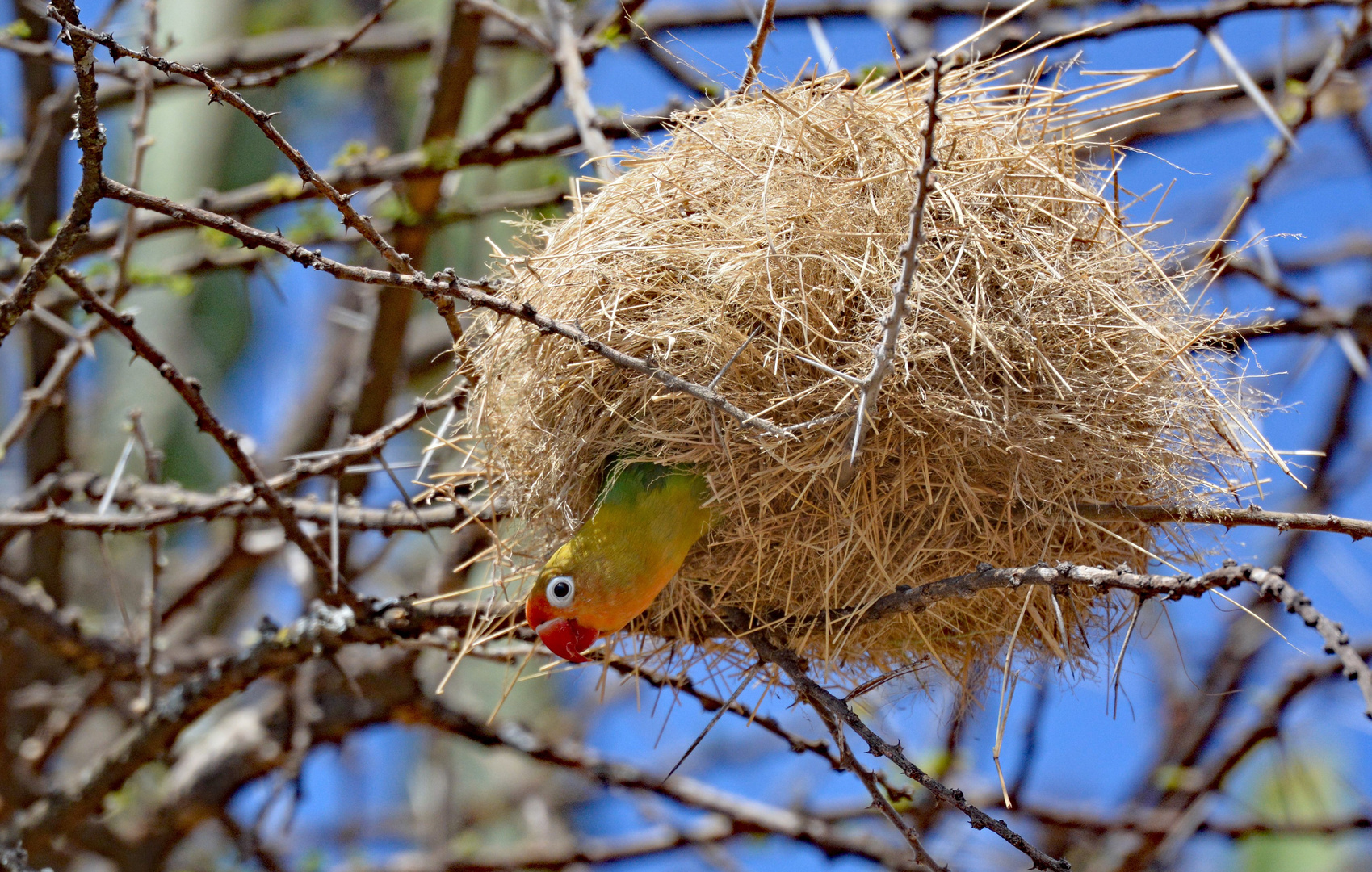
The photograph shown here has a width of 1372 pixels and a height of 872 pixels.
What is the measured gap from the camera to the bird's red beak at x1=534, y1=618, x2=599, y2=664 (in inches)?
82.3

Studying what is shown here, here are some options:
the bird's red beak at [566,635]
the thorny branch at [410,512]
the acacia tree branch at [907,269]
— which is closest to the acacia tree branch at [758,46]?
the thorny branch at [410,512]

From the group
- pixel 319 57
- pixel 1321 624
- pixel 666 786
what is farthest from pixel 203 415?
pixel 1321 624

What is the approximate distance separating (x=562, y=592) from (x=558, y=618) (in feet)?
0.19

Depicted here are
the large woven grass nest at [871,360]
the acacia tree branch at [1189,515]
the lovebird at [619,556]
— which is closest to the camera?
the acacia tree branch at [1189,515]

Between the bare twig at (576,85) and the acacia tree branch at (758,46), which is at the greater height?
the bare twig at (576,85)

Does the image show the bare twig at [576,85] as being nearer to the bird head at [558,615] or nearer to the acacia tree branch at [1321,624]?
the bird head at [558,615]

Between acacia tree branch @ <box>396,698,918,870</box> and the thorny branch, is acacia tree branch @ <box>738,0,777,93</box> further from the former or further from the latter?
acacia tree branch @ <box>396,698,918,870</box>

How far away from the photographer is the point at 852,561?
83.0 inches

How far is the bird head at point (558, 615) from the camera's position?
207 centimetres

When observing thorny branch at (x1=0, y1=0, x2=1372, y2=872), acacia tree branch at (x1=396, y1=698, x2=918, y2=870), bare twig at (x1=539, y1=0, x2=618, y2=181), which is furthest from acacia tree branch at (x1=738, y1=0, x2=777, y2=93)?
acacia tree branch at (x1=396, y1=698, x2=918, y2=870)

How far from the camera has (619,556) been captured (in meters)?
2.05

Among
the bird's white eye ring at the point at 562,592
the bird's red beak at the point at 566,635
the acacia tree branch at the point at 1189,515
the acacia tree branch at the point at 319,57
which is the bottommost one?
the bird's red beak at the point at 566,635

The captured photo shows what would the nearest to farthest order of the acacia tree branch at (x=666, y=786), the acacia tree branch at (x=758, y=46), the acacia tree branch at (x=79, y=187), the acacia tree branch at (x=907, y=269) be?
the acacia tree branch at (x=907, y=269) → the acacia tree branch at (x=79, y=187) → the acacia tree branch at (x=758, y=46) → the acacia tree branch at (x=666, y=786)

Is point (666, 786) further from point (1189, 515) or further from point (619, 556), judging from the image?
point (1189, 515)
